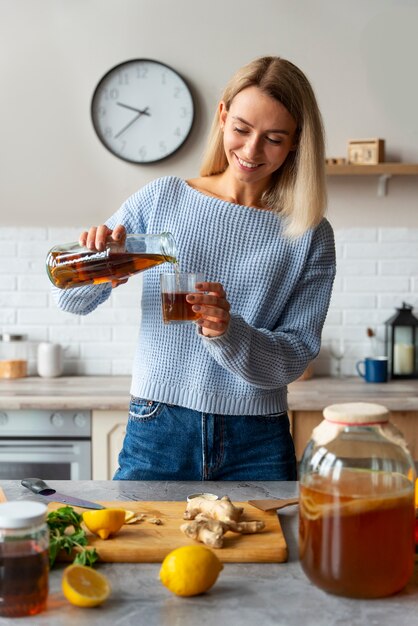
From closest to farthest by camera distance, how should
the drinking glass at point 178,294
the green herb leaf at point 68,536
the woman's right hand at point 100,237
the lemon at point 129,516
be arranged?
1. the green herb leaf at point 68,536
2. the lemon at point 129,516
3. the drinking glass at point 178,294
4. the woman's right hand at point 100,237

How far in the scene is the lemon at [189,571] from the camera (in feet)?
3.64

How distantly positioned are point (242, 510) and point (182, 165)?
8.32 feet

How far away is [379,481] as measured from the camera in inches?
43.3

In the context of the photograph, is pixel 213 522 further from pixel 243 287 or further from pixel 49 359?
pixel 49 359

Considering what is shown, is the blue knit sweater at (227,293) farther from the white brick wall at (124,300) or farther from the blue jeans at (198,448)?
the white brick wall at (124,300)

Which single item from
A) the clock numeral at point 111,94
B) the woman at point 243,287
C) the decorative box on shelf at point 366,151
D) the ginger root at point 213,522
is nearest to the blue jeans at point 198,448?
the woman at point 243,287

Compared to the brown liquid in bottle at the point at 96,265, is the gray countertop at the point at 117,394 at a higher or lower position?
lower

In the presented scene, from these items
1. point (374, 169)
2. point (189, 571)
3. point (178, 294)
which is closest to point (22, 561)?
point (189, 571)

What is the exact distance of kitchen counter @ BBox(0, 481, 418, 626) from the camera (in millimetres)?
1057

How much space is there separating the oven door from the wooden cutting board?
178 cm

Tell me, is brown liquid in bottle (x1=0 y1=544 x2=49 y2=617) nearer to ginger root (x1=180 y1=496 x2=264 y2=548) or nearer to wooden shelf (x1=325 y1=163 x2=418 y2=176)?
ginger root (x1=180 y1=496 x2=264 y2=548)

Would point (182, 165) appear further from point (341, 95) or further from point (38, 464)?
point (38, 464)

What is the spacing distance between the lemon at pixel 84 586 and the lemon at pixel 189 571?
0.28ft

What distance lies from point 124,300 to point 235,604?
2707mm
